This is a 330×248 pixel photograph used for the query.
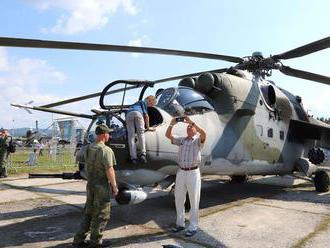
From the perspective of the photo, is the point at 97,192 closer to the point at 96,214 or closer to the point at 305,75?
the point at 96,214

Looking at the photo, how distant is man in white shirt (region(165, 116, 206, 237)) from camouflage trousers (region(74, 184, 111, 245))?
141 centimetres

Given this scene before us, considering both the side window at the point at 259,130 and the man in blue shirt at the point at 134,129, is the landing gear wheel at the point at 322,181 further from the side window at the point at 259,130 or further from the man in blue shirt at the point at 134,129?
the man in blue shirt at the point at 134,129

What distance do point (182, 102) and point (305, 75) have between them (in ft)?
12.8

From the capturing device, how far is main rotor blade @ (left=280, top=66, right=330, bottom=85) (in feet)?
31.2

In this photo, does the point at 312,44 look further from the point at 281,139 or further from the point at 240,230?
the point at 240,230

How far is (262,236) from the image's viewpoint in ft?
20.5

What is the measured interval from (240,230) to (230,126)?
9.94 ft

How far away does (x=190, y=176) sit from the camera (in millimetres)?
6297

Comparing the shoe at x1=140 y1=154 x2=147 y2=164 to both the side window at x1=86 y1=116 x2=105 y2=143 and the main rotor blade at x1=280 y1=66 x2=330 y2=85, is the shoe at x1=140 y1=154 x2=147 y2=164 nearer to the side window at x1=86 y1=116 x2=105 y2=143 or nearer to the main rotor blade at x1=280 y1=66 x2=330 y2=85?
the side window at x1=86 y1=116 x2=105 y2=143

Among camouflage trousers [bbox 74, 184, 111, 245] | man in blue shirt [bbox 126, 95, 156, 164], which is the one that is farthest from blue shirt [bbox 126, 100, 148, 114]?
camouflage trousers [bbox 74, 184, 111, 245]

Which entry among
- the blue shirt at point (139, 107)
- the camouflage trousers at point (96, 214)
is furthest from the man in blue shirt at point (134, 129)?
the camouflage trousers at point (96, 214)

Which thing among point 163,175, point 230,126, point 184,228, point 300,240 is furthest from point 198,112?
point 300,240

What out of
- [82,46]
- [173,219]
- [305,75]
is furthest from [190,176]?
[305,75]

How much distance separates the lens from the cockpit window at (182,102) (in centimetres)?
782
